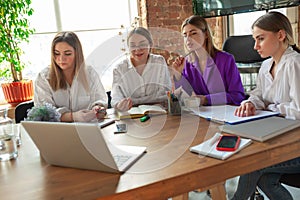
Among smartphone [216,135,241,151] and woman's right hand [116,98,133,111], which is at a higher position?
woman's right hand [116,98,133,111]

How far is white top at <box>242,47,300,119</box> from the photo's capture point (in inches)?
51.3

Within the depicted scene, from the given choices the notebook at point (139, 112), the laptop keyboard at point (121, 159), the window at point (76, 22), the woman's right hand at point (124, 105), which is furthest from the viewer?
the window at point (76, 22)

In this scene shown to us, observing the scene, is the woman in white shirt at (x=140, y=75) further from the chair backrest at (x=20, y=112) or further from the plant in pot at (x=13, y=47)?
the plant in pot at (x=13, y=47)

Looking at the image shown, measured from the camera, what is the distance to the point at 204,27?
6.19 feet

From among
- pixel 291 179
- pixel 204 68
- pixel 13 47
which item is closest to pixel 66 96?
pixel 204 68

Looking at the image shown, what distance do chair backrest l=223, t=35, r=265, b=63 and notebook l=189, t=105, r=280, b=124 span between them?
1323 mm

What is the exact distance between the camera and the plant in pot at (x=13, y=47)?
280cm

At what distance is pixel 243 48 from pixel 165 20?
44.8 inches

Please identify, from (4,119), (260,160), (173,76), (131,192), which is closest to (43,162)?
(4,119)

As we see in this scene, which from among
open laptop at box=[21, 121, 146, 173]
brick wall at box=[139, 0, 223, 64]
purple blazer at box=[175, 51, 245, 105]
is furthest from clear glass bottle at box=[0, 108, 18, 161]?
brick wall at box=[139, 0, 223, 64]

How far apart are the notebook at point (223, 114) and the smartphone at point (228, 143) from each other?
183mm

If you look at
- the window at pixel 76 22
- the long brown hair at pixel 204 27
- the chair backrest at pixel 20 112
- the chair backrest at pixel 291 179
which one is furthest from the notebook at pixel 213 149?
the window at pixel 76 22

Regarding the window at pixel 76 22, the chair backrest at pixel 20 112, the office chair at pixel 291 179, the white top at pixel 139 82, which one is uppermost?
the window at pixel 76 22

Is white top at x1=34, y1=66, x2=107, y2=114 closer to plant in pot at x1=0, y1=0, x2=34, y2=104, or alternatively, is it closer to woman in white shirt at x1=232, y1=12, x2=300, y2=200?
woman in white shirt at x1=232, y1=12, x2=300, y2=200
